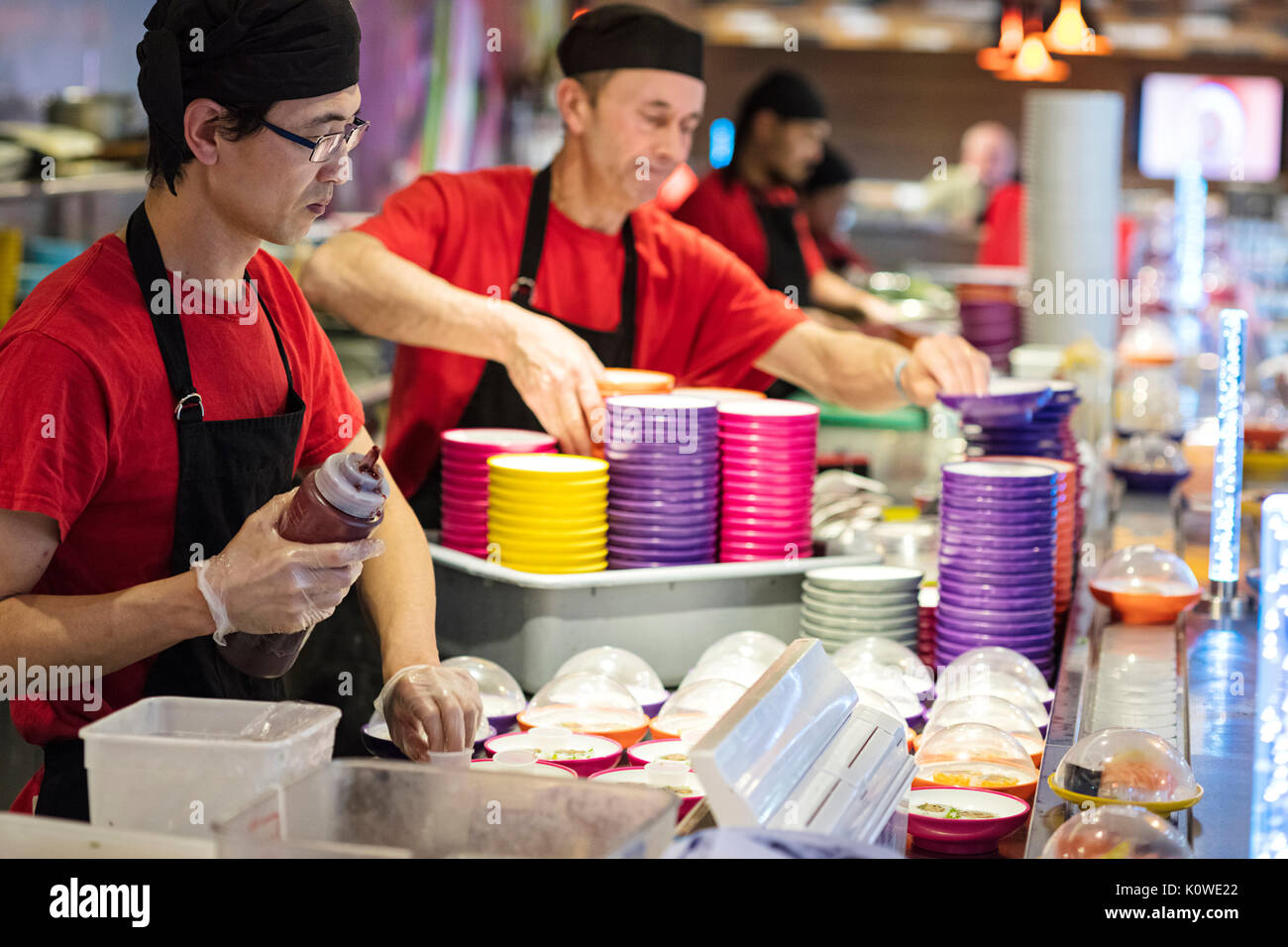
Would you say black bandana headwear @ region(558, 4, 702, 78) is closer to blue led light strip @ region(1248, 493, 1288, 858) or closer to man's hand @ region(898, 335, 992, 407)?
man's hand @ region(898, 335, 992, 407)

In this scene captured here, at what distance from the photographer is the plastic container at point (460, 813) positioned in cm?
132

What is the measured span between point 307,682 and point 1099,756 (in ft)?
5.09

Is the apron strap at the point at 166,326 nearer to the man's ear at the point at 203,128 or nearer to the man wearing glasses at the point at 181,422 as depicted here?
the man wearing glasses at the point at 181,422

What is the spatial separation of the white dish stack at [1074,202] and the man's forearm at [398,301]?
341cm

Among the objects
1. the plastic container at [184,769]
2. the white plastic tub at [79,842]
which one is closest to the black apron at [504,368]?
the plastic container at [184,769]

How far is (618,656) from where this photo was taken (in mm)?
2334

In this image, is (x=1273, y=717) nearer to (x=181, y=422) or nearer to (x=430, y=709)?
(x=430, y=709)

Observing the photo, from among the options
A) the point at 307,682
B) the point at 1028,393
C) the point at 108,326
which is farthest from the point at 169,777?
the point at 1028,393

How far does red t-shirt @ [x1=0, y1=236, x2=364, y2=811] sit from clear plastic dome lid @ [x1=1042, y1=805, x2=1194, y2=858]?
114 centimetres

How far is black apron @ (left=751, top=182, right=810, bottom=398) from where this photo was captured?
5469mm

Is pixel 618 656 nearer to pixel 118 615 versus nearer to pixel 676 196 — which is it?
pixel 118 615

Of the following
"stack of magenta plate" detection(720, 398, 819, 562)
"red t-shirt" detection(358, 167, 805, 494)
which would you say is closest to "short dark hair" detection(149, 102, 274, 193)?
"red t-shirt" detection(358, 167, 805, 494)

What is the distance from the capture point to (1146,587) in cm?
274

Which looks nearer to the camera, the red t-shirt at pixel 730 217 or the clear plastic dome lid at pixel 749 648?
the clear plastic dome lid at pixel 749 648
